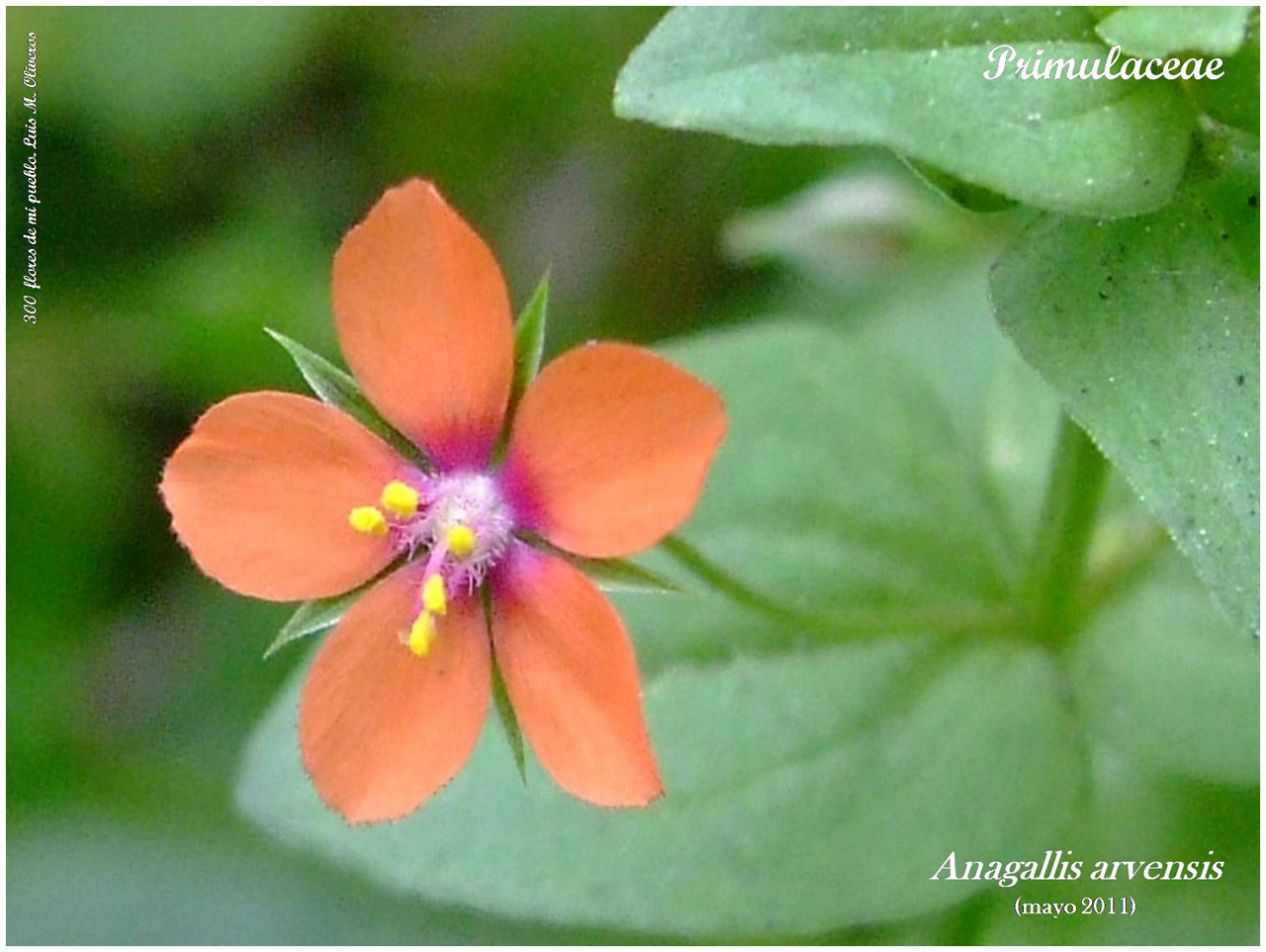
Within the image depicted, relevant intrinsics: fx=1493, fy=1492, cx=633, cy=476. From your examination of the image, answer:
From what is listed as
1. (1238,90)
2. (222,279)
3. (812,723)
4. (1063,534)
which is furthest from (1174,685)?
(222,279)

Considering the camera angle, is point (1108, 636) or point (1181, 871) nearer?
point (1108, 636)

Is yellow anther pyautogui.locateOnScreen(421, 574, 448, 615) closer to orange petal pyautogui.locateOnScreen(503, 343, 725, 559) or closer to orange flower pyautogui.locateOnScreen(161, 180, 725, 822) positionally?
orange flower pyautogui.locateOnScreen(161, 180, 725, 822)

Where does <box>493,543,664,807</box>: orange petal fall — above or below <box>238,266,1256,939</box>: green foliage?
above

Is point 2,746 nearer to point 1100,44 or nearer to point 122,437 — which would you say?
point 122,437

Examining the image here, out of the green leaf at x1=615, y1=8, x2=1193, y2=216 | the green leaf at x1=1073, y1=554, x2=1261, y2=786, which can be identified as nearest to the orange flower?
the green leaf at x1=615, y1=8, x2=1193, y2=216

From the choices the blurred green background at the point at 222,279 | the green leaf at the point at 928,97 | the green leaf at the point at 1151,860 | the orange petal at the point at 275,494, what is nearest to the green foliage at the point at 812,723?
the green leaf at the point at 1151,860

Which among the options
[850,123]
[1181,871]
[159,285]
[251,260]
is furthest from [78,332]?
[1181,871]
